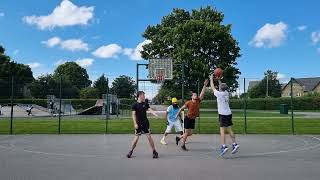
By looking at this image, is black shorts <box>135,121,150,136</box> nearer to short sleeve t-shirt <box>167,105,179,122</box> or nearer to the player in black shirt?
the player in black shirt

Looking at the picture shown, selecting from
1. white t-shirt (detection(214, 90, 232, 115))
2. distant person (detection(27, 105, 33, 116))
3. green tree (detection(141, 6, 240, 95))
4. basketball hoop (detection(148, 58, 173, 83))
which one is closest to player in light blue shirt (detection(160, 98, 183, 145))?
white t-shirt (detection(214, 90, 232, 115))

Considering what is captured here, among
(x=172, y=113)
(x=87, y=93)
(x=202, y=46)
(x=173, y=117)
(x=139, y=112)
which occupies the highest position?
(x=202, y=46)

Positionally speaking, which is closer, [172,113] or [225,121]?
[225,121]

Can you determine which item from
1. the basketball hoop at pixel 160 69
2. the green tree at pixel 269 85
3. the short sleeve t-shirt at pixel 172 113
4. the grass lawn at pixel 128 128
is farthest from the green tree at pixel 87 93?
the short sleeve t-shirt at pixel 172 113

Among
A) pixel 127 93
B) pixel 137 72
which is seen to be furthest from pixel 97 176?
pixel 127 93

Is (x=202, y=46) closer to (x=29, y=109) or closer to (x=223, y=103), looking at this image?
(x=29, y=109)

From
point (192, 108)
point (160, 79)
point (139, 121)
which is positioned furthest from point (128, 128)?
point (139, 121)

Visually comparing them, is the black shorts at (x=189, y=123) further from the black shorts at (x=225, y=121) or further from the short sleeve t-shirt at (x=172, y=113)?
the short sleeve t-shirt at (x=172, y=113)

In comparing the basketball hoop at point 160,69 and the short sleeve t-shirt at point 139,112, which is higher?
the basketball hoop at point 160,69

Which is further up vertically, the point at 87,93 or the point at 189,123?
the point at 87,93

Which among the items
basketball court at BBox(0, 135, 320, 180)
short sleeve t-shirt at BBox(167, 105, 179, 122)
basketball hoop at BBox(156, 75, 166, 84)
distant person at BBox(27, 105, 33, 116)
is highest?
basketball hoop at BBox(156, 75, 166, 84)

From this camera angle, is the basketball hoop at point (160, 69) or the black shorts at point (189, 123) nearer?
the black shorts at point (189, 123)

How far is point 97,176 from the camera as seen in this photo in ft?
29.2

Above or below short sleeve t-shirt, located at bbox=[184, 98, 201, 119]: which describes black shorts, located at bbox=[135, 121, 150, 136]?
below
